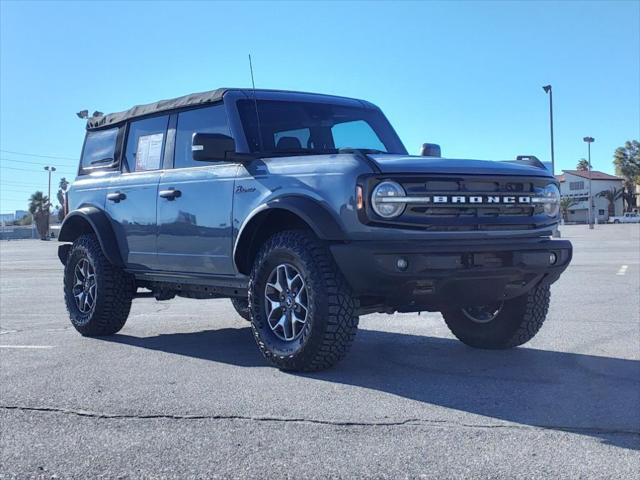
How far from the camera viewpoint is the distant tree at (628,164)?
4491 inches

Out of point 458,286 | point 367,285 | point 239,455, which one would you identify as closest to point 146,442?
point 239,455

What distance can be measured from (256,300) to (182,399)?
3.65 feet

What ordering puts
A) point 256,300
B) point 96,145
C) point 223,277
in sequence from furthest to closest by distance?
1. point 96,145
2. point 223,277
3. point 256,300

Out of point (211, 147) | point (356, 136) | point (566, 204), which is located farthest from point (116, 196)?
point (566, 204)

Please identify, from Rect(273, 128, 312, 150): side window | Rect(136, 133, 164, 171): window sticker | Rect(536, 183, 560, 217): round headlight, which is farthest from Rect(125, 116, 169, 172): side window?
Rect(536, 183, 560, 217): round headlight

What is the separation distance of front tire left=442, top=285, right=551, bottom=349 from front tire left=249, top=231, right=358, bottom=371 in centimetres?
135

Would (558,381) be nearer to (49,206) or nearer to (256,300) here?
(256,300)

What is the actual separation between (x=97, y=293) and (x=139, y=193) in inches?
42.4

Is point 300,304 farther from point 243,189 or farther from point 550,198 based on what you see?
point 550,198

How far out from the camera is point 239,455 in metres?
3.47

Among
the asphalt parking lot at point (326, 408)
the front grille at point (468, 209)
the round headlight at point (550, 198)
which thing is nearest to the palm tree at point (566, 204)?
the asphalt parking lot at point (326, 408)

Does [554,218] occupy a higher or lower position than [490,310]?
higher

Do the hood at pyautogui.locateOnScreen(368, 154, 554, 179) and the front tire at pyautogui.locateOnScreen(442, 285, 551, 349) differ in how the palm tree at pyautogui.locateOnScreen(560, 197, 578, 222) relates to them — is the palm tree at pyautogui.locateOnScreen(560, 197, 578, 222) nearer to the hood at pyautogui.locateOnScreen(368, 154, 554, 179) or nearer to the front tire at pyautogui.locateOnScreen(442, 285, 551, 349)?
the front tire at pyautogui.locateOnScreen(442, 285, 551, 349)

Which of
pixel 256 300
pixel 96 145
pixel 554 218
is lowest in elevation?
pixel 256 300
